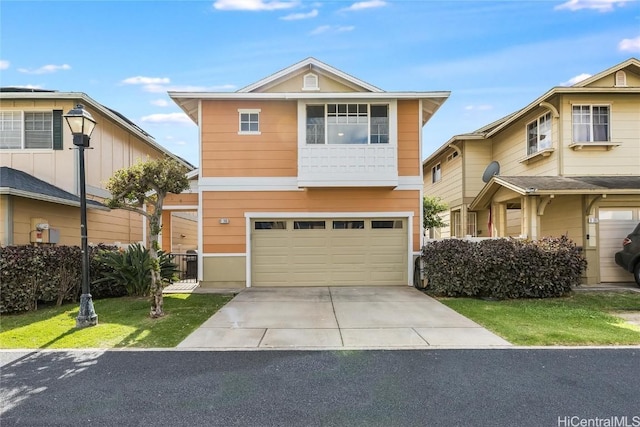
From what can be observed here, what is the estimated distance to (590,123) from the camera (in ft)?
37.0

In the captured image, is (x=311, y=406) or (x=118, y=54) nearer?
(x=311, y=406)

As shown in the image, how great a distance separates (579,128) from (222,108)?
1109 cm

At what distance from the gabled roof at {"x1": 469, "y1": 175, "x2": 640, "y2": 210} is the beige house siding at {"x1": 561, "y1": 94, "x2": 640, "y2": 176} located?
0.28 m

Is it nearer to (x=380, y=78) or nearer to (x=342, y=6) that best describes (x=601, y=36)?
(x=380, y=78)

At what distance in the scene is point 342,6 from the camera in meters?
9.35

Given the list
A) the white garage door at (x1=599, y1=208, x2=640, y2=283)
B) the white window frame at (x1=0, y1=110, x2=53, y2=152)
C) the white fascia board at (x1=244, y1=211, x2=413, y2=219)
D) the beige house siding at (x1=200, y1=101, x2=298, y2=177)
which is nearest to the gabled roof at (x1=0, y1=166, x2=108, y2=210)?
the white window frame at (x1=0, y1=110, x2=53, y2=152)

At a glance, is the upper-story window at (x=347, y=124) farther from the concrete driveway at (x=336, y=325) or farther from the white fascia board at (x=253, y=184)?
the concrete driveway at (x=336, y=325)

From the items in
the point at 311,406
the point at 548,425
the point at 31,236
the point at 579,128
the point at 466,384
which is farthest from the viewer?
the point at 579,128

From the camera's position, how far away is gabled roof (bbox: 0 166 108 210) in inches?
335

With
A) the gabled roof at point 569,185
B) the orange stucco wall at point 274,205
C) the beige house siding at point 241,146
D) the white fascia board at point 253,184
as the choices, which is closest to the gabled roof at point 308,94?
the beige house siding at point 241,146

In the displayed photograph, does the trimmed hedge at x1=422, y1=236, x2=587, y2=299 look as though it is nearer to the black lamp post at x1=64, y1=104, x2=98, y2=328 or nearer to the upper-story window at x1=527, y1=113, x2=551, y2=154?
the upper-story window at x1=527, y1=113, x2=551, y2=154

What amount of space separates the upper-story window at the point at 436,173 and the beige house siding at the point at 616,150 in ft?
26.2

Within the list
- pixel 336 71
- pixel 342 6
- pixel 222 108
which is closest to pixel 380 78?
pixel 336 71

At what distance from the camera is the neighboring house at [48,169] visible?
906cm
